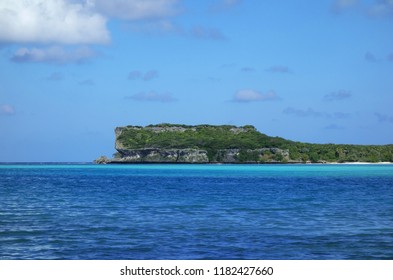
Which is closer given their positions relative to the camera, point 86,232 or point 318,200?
point 86,232

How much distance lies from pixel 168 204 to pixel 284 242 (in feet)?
59.0

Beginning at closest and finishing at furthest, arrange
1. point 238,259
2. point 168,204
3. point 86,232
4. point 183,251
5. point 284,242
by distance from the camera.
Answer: point 238,259, point 183,251, point 284,242, point 86,232, point 168,204

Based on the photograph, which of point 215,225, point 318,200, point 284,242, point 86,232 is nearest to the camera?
point 284,242

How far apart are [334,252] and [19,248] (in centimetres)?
1046

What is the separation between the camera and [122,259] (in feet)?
64.5

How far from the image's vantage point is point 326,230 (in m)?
26.1

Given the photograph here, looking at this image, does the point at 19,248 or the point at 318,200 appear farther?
the point at 318,200
